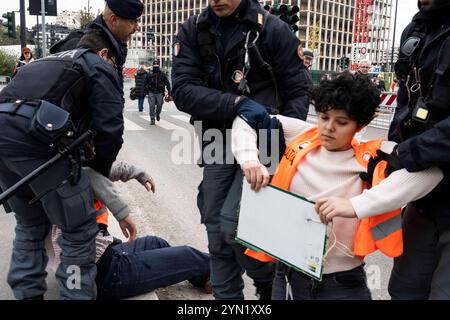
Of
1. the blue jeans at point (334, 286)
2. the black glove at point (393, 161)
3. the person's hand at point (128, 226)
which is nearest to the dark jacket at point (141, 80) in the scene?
the person's hand at point (128, 226)

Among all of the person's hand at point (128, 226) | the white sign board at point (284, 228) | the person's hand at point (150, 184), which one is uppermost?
the white sign board at point (284, 228)

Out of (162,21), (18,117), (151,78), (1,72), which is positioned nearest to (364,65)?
(151,78)

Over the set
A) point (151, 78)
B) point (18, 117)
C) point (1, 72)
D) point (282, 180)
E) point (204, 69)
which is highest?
point (204, 69)

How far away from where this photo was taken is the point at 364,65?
342 inches

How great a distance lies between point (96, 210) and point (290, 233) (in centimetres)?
129

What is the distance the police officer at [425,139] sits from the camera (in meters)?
1.67

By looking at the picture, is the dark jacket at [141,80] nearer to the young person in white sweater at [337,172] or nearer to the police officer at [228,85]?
the police officer at [228,85]

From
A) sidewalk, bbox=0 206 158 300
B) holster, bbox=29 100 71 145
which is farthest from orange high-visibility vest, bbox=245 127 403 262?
sidewalk, bbox=0 206 158 300

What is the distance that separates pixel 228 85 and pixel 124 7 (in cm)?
85

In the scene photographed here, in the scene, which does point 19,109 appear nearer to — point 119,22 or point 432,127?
point 119,22

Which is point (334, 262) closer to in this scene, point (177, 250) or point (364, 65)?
point (177, 250)

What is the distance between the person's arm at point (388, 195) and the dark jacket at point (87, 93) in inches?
49.5

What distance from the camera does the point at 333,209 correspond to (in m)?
1.67
